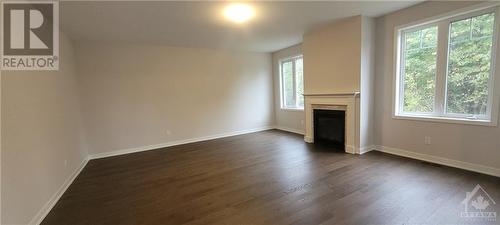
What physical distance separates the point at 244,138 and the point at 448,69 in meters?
4.20

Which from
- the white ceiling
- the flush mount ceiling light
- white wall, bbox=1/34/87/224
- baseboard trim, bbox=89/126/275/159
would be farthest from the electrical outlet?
white wall, bbox=1/34/87/224

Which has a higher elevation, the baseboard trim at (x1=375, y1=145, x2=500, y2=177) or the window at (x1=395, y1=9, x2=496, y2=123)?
the window at (x1=395, y1=9, x2=496, y2=123)

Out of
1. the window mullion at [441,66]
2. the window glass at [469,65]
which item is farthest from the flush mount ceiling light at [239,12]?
the window glass at [469,65]

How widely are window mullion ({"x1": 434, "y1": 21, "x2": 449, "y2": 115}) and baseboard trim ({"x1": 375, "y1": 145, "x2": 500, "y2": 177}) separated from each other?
712 mm

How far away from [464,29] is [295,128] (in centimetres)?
392

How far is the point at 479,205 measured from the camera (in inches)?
85.0

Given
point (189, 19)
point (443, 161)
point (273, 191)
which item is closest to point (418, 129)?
point (443, 161)

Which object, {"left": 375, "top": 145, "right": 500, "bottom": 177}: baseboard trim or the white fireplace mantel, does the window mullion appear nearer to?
{"left": 375, "top": 145, "right": 500, "bottom": 177}: baseboard trim

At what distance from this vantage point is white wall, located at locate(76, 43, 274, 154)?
4.49 meters

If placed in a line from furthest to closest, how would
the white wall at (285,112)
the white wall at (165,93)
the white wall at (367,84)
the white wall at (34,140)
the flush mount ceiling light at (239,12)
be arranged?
the white wall at (285,112) < the white wall at (165,93) < the white wall at (367,84) < the flush mount ceiling light at (239,12) < the white wall at (34,140)

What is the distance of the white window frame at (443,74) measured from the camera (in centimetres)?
273

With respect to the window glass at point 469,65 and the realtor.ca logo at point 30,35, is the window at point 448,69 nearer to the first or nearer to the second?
the window glass at point 469,65

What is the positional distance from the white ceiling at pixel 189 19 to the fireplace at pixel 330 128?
1.77m

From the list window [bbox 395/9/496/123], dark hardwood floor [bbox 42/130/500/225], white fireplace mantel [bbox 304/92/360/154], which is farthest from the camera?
white fireplace mantel [bbox 304/92/360/154]
